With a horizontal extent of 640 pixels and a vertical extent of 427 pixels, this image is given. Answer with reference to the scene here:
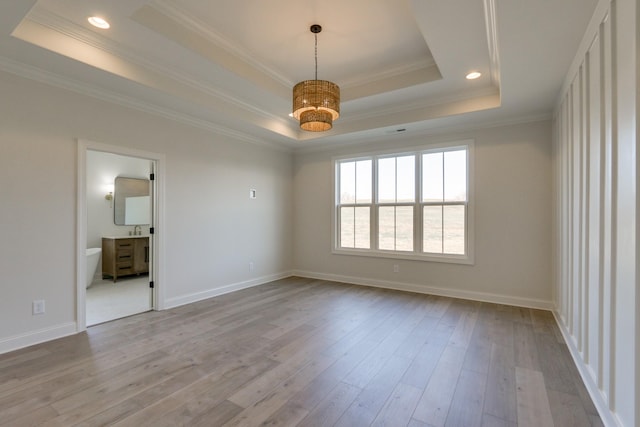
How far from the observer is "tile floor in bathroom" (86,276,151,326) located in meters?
3.88

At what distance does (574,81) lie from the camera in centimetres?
275

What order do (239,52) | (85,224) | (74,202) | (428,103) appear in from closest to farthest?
1. (74,202)
2. (85,224)
3. (239,52)
4. (428,103)

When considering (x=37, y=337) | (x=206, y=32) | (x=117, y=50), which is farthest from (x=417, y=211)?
(x=37, y=337)

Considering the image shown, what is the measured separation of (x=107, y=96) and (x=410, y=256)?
477 cm

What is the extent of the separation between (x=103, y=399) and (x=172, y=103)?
3.21 meters

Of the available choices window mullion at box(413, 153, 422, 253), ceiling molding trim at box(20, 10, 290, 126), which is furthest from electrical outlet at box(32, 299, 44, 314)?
window mullion at box(413, 153, 422, 253)

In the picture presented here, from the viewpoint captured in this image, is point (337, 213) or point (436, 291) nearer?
point (436, 291)

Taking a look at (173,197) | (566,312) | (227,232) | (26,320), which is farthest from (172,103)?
(566,312)

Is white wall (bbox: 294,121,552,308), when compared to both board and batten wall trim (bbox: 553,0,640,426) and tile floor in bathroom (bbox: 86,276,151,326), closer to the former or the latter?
board and batten wall trim (bbox: 553,0,640,426)

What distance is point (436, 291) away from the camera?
4.87 meters

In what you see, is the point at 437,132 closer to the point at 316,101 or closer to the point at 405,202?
the point at 405,202

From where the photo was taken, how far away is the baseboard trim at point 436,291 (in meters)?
4.18

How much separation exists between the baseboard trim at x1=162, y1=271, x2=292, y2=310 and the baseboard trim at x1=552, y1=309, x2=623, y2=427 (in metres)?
4.38

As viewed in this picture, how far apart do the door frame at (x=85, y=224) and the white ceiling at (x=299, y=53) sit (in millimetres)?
594
